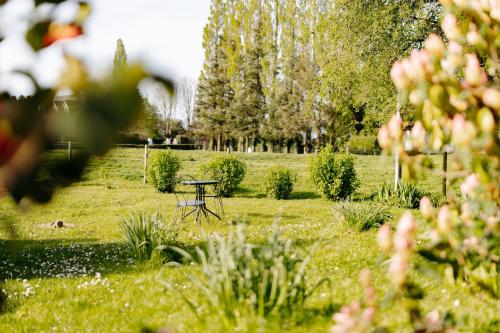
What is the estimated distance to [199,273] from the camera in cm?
536

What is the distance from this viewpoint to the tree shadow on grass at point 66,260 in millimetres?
6301

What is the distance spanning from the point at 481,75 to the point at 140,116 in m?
2.10

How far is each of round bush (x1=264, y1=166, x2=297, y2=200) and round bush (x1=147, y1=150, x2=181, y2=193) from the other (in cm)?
373

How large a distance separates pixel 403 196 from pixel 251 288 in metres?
10.5

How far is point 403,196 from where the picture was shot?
1299 cm

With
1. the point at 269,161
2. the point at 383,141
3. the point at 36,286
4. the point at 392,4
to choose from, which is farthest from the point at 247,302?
the point at 269,161

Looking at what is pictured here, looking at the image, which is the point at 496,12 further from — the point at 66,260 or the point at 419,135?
the point at 66,260

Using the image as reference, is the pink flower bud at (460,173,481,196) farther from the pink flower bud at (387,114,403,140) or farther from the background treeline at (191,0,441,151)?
the background treeline at (191,0,441,151)

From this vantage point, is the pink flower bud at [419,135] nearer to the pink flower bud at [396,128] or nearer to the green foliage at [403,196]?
the pink flower bud at [396,128]

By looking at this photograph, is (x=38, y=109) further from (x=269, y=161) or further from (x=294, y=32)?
(x=294, y=32)

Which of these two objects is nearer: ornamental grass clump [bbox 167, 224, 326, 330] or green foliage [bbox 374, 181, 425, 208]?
ornamental grass clump [bbox 167, 224, 326, 330]

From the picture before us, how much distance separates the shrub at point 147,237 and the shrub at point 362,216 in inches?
123

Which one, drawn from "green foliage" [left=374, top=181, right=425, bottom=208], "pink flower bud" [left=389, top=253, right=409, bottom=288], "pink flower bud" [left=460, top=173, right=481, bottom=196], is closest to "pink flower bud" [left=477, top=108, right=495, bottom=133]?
"pink flower bud" [left=460, top=173, right=481, bottom=196]

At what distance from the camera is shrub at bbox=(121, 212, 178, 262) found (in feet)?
21.1
